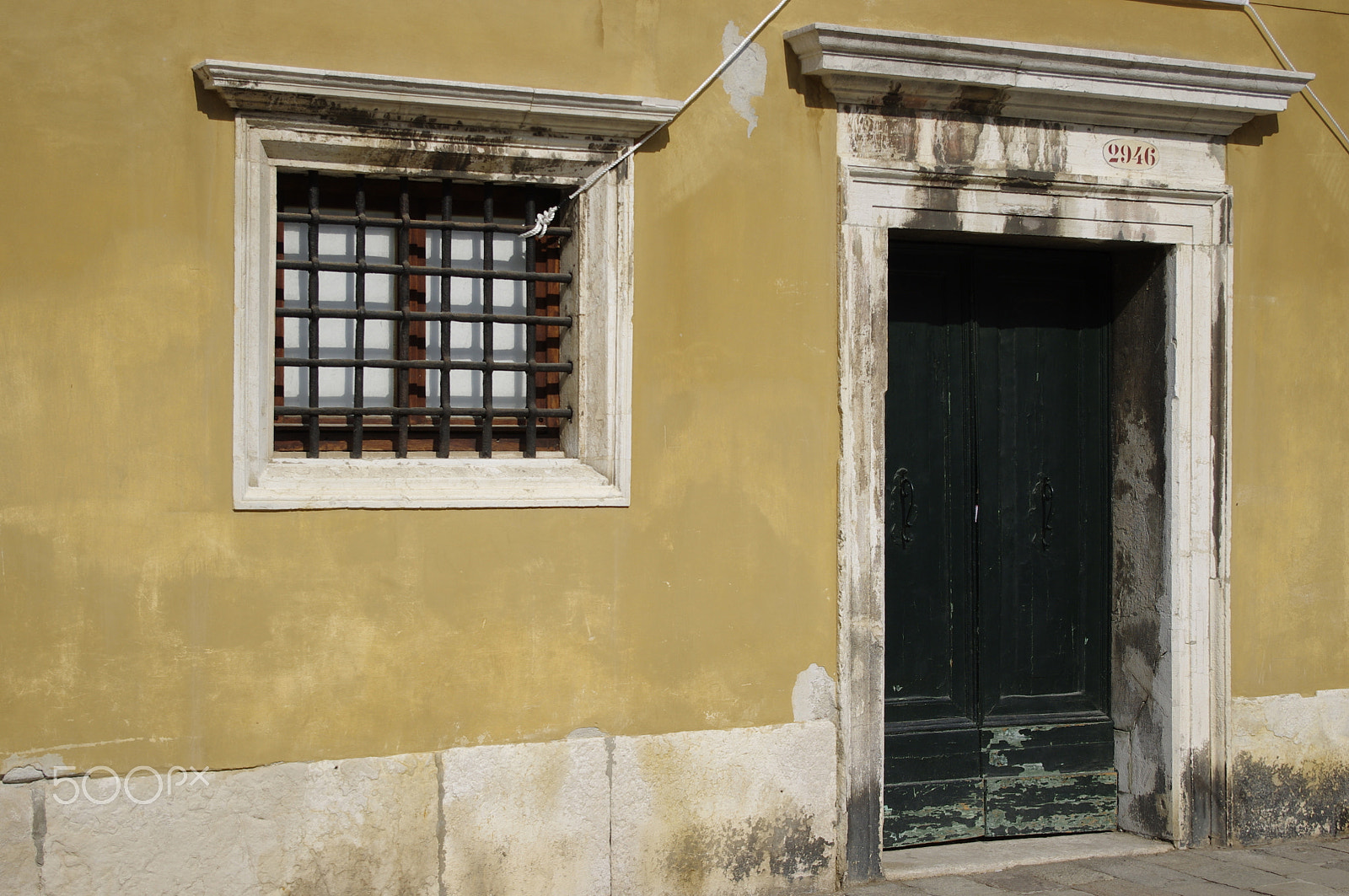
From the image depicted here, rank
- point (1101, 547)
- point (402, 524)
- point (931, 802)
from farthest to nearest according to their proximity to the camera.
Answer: point (1101, 547) → point (931, 802) → point (402, 524)

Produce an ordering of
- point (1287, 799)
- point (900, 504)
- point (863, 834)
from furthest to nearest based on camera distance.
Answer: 1. point (1287, 799)
2. point (900, 504)
3. point (863, 834)

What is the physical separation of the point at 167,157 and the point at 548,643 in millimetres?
1981

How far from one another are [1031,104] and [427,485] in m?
2.75

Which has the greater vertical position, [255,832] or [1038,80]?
[1038,80]

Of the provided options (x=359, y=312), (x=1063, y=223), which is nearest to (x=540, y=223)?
(x=359, y=312)

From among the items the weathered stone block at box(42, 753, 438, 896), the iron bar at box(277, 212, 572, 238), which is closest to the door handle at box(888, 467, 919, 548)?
the iron bar at box(277, 212, 572, 238)

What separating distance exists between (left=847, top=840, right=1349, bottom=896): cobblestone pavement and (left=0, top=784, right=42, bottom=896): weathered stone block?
2.74m

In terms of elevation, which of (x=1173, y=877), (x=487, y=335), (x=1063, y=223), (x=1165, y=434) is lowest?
(x=1173, y=877)

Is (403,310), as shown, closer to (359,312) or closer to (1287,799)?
(359,312)

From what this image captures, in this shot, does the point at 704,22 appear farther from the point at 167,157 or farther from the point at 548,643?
the point at 548,643

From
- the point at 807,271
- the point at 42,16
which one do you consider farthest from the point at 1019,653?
the point at 42,16

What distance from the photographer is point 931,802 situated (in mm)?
5027

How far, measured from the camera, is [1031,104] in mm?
4789

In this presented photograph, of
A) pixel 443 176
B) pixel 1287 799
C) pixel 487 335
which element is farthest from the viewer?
pixel 1287 799
